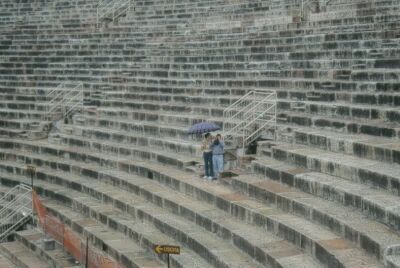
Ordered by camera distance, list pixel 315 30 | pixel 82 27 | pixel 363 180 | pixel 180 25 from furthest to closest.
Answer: pixel 82 27 < pixel 180 25 < pixel 315 30 < pixel 363 180

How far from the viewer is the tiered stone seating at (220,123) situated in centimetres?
1010

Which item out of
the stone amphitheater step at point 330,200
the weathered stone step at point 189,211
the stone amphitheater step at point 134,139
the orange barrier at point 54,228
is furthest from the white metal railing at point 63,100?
the stone amphitheater step at point 330,200

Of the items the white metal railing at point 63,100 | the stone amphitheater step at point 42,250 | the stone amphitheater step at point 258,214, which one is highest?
the white metal railing at point 63,100

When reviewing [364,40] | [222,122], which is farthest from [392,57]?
[222,122]

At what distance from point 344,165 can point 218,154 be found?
3066mm

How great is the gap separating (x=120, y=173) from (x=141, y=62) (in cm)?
725

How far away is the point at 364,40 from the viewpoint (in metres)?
16.3

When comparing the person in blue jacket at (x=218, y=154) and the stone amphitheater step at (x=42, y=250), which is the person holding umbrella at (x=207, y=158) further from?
the stone amphitheater step at (x=42, y=250)

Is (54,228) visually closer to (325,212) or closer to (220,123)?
(220,123)

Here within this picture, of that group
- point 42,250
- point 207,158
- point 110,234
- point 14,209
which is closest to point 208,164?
point 207,158

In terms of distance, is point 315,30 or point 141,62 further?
point 141,62

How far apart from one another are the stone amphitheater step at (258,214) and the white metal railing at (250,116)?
1.49 m

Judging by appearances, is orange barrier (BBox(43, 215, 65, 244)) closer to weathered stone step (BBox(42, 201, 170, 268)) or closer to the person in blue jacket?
weathered stone step (BBox(42, 201, 170, 268))

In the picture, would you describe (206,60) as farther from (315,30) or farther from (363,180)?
(363,180)
